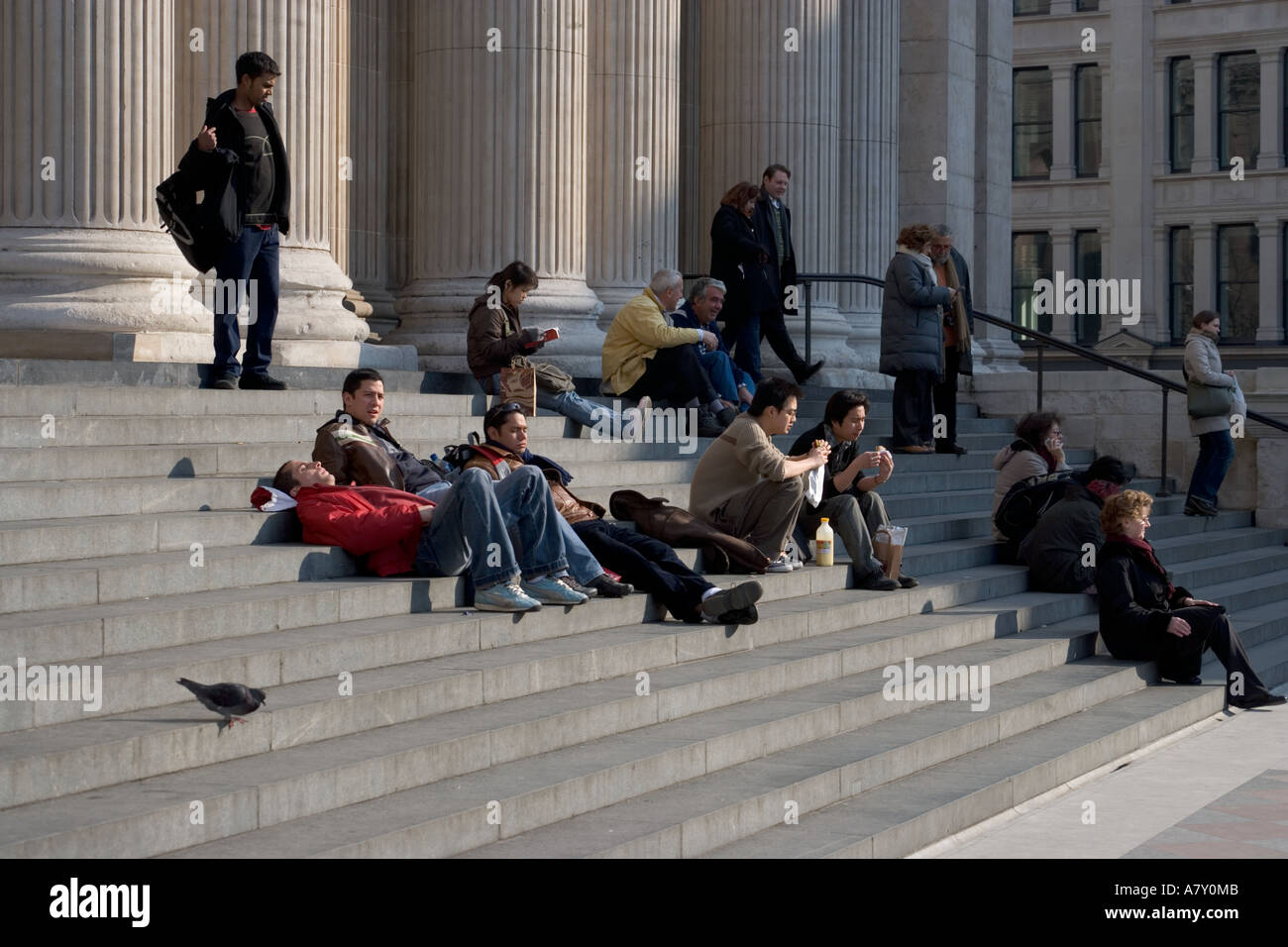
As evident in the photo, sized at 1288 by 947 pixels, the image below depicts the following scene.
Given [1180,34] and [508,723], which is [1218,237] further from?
[508,723]

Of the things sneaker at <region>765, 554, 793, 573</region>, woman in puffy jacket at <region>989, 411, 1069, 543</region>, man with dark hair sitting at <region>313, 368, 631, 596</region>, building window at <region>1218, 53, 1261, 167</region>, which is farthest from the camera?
building window at <region>1218, 53, 1261, 167</region>

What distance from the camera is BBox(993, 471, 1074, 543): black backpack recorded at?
13.5 meters

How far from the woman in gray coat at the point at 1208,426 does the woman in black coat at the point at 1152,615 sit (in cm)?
559

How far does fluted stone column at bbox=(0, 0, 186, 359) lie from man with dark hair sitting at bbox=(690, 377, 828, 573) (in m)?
3.62

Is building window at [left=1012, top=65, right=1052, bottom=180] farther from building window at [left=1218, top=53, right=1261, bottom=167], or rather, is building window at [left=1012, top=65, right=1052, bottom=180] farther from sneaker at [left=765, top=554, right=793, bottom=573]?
sneaker at [left=765, top=554, right=793, bottom=573]

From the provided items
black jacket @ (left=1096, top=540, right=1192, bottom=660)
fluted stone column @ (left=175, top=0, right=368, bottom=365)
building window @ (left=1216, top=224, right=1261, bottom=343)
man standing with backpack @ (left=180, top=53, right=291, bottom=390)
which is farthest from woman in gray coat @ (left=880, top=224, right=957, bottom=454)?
building window @ (left=1216, top=224, right=1261, bottom=343)

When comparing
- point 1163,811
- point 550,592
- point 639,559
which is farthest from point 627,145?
point 1163,811

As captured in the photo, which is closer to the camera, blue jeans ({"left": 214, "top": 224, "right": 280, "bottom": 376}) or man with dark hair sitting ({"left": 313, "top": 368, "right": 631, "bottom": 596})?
man with dark hair sitting ({"left": 313, "top": 368, "right": 631, "bottom": 596})

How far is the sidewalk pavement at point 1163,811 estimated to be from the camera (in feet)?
26.1

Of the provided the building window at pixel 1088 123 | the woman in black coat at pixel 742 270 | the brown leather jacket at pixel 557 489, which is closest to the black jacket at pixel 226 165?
the brown leather jacket at pixel 557 489

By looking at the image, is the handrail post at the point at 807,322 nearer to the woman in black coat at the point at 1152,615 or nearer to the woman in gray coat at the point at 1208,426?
the woman in gray coat at the point at 1208,426

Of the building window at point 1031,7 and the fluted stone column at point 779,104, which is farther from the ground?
the building window at point 1031,7
